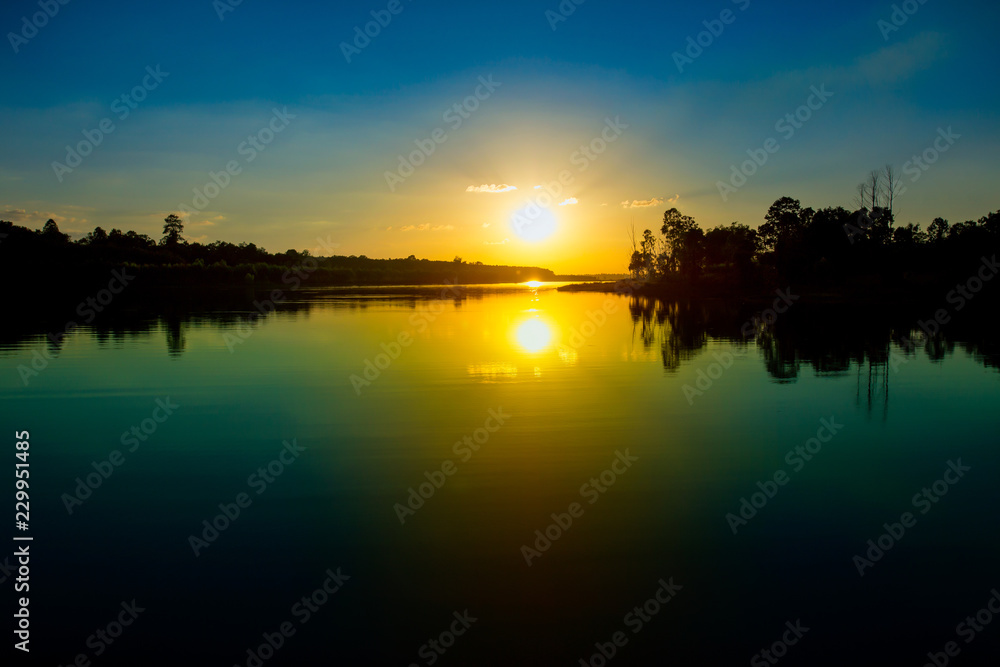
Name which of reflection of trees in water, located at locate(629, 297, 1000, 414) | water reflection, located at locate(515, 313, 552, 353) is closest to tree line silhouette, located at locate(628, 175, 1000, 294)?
reflection of trees in water, located at locate(629, 297, 1000, 414)

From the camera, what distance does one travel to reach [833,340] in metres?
29.2

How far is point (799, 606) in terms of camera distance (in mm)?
6824

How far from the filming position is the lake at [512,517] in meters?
6.46

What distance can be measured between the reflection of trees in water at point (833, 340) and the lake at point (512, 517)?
1.39m

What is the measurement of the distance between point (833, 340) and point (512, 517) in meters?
25.1

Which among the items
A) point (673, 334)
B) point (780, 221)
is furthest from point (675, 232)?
point (673, 334)

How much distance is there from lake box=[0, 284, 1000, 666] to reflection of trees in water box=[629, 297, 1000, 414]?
1.39 metres

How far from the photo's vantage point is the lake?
6457mm

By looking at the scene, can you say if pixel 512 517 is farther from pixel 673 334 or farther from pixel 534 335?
pixel 673 334

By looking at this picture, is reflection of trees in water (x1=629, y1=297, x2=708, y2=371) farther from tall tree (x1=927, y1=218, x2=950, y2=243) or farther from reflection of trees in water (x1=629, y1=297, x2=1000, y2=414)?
tall tree (x1=927, y1=218, x2=950, y2=243)

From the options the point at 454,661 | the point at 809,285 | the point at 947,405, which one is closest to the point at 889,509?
the point at 454,661

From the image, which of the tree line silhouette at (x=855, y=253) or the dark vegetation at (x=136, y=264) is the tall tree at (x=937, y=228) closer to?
the tree line silhouette at (x=855, y=253)

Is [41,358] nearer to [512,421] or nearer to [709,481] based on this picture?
[512,421]

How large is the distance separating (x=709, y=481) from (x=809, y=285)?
66.4 m
